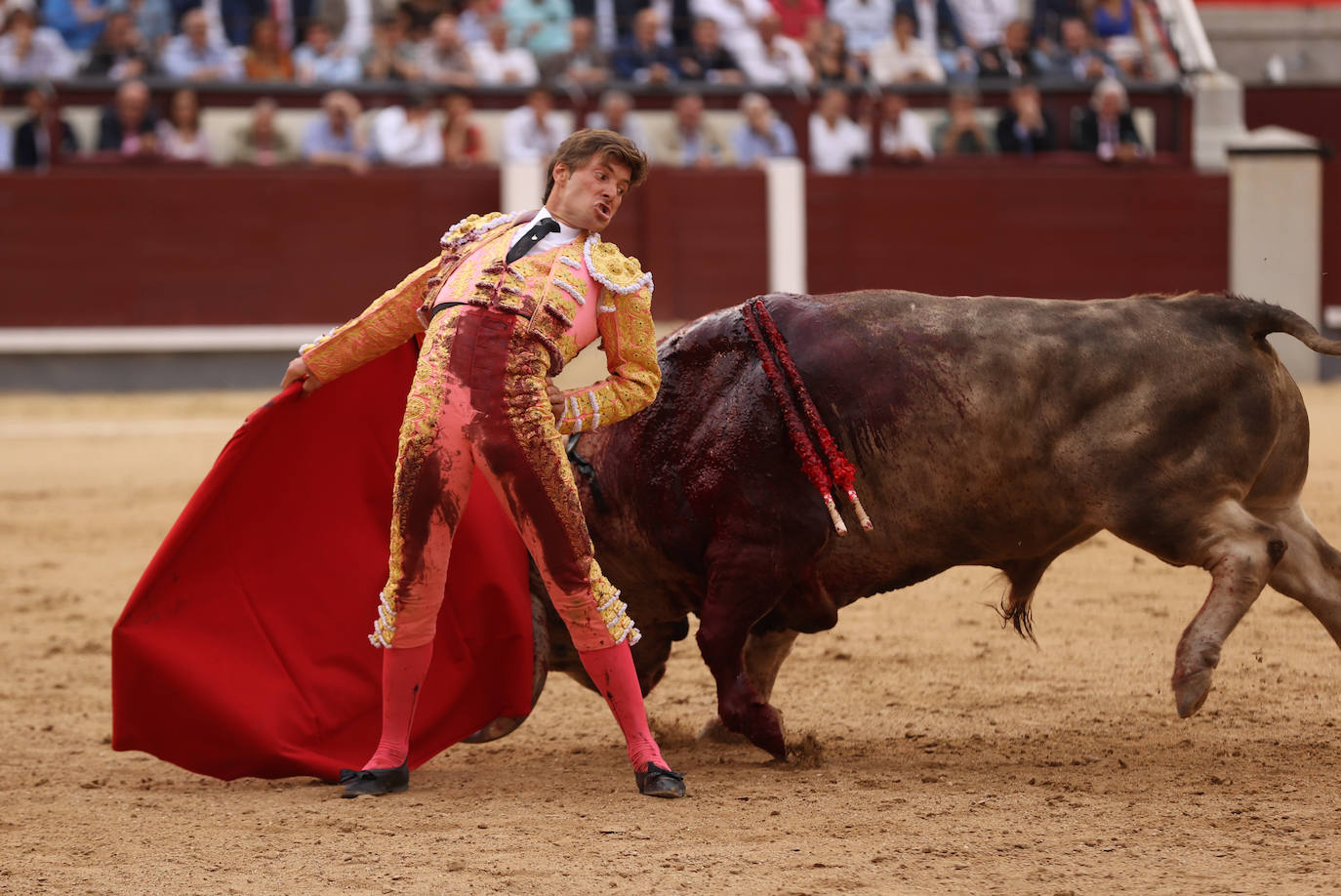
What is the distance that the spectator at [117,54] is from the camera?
10117 millimetres

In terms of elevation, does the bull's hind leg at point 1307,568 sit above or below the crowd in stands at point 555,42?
below

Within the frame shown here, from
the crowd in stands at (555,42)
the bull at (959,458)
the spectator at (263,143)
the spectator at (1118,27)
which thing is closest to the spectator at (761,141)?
the crowd in stands at (555,42)

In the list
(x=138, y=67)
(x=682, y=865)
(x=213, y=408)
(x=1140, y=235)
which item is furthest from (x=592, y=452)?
(x=1140, y=235)

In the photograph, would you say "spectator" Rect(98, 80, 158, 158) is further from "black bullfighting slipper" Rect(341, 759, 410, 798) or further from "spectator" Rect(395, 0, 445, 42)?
"black bullfighting slipper" Rect(341, 759, 410, 798)

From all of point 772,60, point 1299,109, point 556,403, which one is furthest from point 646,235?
point 556,403

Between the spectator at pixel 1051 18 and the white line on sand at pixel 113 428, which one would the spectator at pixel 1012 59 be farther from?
the white line on sand at pixel 113 428

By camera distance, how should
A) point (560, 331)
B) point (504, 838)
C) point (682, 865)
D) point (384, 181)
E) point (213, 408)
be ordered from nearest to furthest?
point (682, 865) → point (504, 838) → point (560, 331) → point (213, 408) → point (384, 181)

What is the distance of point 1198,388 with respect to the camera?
9.89 feet

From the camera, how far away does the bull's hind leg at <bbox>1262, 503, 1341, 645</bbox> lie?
3.22 meters

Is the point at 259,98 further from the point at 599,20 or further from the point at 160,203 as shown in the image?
the point at 599,20

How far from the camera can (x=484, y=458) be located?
2852 mm

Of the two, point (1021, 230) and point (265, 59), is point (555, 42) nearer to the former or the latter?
point (265, 59)

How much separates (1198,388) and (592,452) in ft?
3.68

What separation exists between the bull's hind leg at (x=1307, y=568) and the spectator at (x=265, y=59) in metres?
8.33
